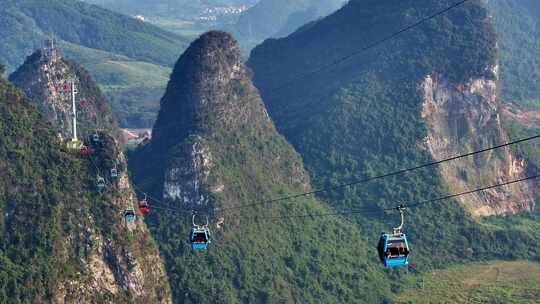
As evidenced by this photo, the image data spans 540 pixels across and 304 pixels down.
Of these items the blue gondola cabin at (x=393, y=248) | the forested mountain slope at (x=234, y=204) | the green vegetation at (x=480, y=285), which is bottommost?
the blue gondola cabin at (x=393, y=248)

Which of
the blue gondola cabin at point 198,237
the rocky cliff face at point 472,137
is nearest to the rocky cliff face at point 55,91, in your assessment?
the rocky cliff face at point 472,137

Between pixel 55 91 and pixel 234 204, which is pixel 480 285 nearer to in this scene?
pixel 234 204

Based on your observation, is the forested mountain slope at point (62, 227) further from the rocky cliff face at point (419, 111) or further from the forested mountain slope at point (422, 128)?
the rocky cliff face at point (419, 111)

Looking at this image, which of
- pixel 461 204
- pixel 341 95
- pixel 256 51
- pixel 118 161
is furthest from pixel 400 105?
pixel 118 161

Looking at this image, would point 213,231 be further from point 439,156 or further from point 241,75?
point 439,156

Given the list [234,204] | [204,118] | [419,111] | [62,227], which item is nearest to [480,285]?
[234,204]
